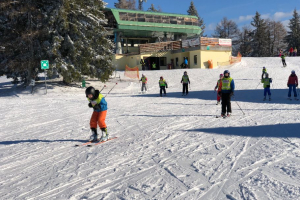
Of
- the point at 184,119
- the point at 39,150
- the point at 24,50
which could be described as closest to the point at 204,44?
the point at 24,50

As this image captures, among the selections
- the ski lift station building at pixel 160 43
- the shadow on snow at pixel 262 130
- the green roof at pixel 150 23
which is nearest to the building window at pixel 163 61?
the ski lift station building at pixel 160 43

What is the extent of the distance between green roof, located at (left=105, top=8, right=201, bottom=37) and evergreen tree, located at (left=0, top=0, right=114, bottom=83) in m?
17.0

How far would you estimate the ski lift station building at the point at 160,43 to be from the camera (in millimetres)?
32272

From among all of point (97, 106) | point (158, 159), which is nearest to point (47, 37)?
point (97, 106)

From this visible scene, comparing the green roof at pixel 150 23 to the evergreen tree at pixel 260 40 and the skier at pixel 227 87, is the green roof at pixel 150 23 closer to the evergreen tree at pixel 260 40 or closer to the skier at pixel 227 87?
the evergreen tree at pixel 260 40

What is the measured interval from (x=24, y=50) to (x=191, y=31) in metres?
31.5

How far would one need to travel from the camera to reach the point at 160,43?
36375 millimetres

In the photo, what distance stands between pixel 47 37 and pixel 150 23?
2328 centimetres

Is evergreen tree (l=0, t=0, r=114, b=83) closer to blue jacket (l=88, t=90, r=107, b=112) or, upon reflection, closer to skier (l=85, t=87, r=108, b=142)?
skier (l=85, t=87, r=108, b=142)

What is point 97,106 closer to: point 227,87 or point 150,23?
point 227,87

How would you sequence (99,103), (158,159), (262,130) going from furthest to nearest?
(262,130)
(99,103)
(158,159)

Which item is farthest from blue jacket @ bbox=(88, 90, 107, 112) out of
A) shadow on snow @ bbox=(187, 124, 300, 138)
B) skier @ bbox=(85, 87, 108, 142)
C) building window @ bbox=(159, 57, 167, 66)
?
building window @ bbox=(159, 57, 167, 66)

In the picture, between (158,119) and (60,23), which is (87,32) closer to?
(60,23)

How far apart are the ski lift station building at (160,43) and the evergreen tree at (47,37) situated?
8.68 m
